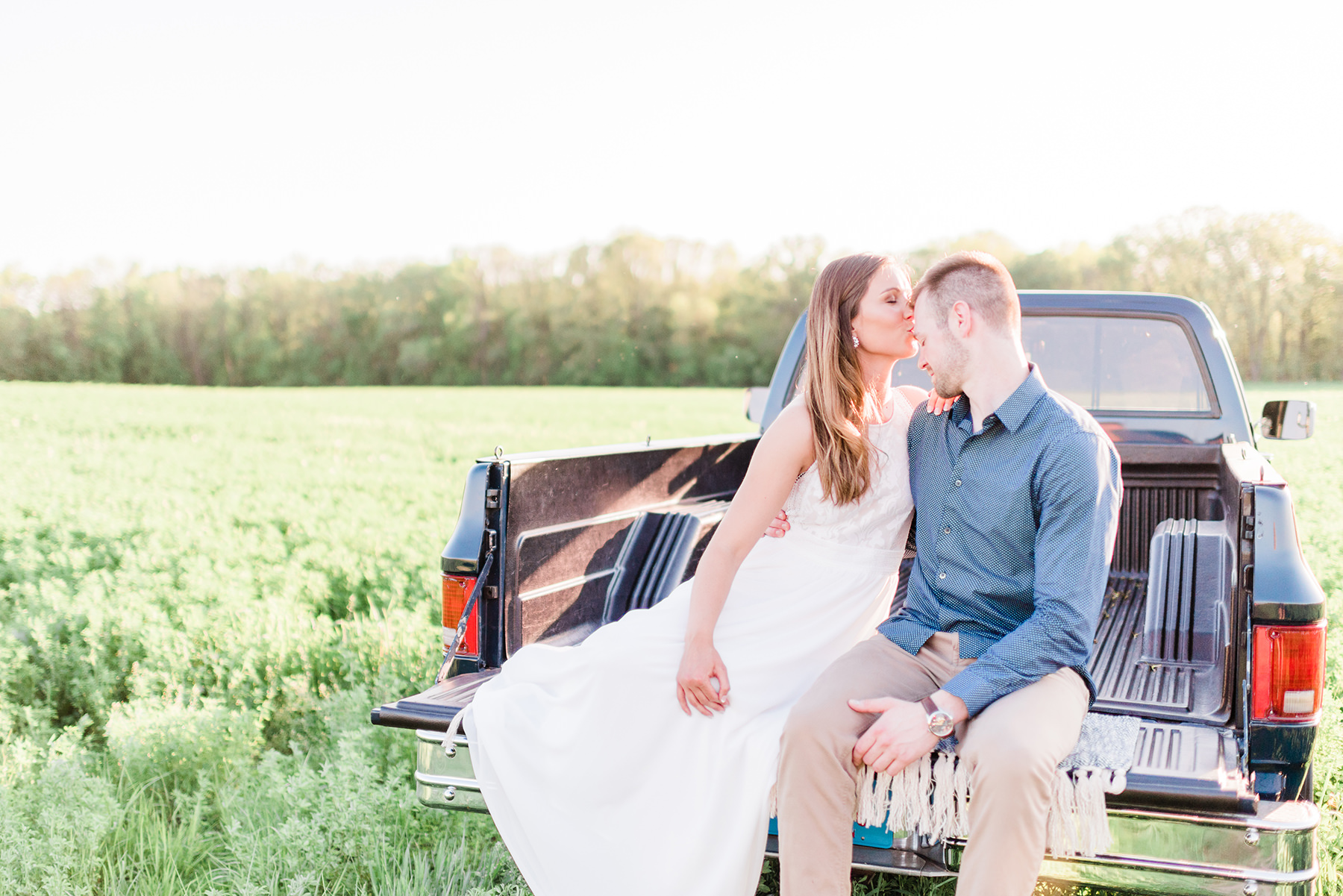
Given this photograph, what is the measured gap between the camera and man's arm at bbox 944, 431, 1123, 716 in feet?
7.67

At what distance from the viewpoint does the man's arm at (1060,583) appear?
7.67ft

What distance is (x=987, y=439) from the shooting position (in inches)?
100

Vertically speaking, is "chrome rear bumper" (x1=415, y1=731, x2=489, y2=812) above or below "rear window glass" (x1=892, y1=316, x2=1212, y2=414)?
below

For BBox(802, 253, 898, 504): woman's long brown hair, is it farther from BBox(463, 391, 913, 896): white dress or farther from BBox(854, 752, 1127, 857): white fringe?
BBox(854, 752, 1127, 857): white fringe

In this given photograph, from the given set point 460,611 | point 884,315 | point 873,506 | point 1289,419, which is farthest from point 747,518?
point 1289,419

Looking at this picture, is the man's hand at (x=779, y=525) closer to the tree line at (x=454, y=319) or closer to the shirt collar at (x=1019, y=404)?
the shirt collar at (x=1019, y=404)

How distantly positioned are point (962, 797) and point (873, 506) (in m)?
0.79

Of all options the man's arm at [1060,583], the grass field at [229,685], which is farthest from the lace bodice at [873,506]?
the grass field at [229,685]

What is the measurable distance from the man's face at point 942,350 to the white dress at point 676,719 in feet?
0.81

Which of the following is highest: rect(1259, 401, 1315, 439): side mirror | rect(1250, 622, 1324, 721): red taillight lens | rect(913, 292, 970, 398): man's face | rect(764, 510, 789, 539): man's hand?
rect(913, 292, 970, 398): man's face

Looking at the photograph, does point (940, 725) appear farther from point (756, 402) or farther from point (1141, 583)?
point (756, 402)

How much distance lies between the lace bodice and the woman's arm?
0.30ft

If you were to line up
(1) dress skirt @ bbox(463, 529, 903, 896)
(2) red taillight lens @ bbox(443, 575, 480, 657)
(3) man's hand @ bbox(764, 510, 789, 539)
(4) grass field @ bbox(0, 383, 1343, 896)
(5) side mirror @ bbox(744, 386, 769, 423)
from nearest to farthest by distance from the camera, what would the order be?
(1) dress skirt @ bbox(463, 529, 903, 896) < (3) man's hand @ bbox(764, 510, 789, 539) < (2) red taillight lens @ bbox(443, 575, 480, 657) < (4) grass field @ bbox(0, 383, 1343, 896) < (5) side mirror @ bbox(744, 386, 769, 423)

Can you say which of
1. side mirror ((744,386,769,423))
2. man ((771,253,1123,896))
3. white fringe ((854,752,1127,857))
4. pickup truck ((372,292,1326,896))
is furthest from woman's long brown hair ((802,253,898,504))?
side mirror ((744,386,769,423))
